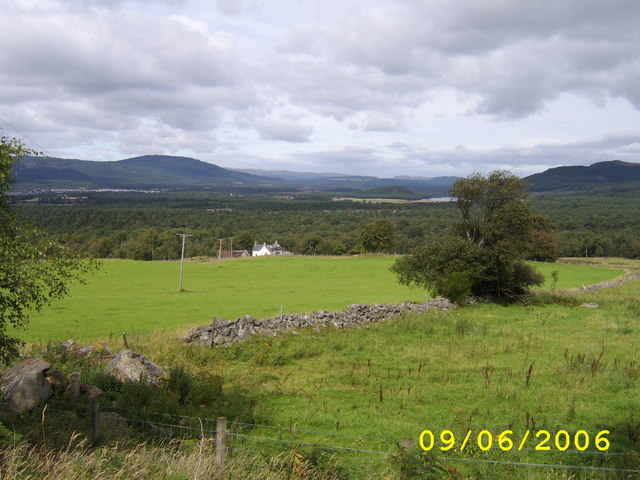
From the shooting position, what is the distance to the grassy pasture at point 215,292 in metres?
28.3

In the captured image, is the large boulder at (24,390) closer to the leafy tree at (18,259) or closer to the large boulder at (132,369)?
the leafy tree at (18,259)

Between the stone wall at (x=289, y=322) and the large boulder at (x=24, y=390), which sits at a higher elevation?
the large boulder at (x=24, y=390)

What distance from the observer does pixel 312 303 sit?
1506 inches

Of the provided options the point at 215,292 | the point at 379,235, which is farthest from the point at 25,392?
the point at 379,235

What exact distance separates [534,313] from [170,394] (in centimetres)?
2389

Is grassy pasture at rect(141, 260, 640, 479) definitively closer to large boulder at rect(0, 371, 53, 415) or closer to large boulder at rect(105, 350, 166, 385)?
large boulder at rect(105, 350, 166, 385)

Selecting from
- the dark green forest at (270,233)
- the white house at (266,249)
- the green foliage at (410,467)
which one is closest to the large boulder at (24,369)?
the green foliage at (410,467)

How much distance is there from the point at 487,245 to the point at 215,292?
2655cm

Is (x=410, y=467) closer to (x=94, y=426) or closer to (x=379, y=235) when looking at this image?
(x=94, y=426)

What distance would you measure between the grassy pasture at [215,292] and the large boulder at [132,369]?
355 inches

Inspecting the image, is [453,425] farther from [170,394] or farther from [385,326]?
[385,326]

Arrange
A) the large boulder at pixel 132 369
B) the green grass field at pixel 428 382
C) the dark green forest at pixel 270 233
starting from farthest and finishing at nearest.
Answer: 1. the dark green forest at pixel 270 233
2. the large boulder at pixel 132 369
3. the green grass field at pixel 428 382

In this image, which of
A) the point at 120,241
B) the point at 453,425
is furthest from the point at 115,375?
the point at 120,241

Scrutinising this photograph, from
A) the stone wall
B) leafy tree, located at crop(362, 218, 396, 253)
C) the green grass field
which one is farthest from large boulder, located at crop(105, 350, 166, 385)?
leafy tree, located at crop(362, 218, 396, 253)
